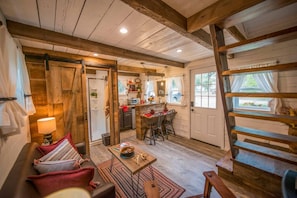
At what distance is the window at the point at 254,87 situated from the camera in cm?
240

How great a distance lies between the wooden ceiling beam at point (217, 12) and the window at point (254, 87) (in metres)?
1.95

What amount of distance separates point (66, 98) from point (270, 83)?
402 centimetres

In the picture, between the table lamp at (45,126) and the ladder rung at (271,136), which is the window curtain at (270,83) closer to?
the ladder rung at (271,136)

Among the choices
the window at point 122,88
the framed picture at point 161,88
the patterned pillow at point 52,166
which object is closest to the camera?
the patterned pillow at point 52,166

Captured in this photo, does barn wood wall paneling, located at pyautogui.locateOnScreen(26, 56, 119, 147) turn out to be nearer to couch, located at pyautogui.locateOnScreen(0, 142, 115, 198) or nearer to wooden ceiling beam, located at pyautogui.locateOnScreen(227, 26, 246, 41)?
couch, located at pyautogui.locateOnScreen(0, 142, 115, 198)

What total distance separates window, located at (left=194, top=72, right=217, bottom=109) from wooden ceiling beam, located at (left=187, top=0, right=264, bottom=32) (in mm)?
2258

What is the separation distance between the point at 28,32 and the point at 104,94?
8.24 feet

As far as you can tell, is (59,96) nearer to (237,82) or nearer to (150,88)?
(150,88)

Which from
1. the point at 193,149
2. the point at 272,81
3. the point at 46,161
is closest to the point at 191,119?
the point at 193,149

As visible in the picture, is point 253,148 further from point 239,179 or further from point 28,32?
point 28,32

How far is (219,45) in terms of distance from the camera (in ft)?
4.48

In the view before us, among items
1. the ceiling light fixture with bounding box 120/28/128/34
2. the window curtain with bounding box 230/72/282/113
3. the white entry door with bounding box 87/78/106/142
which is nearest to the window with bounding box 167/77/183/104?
the window curtain with bounding box 230/72/282/113

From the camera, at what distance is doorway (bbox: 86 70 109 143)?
12.8ft

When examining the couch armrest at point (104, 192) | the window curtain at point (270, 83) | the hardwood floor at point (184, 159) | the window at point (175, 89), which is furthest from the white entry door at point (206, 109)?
the couch armrest at point (104, 192)
